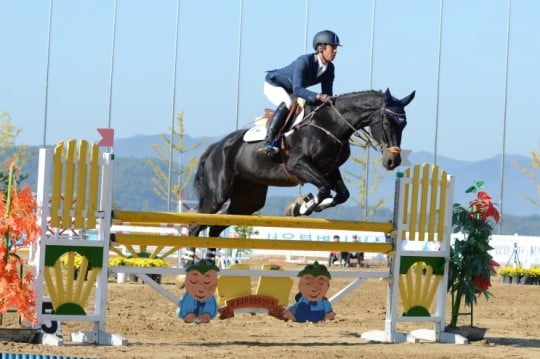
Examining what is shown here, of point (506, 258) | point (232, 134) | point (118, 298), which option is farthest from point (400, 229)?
point (506, 258)

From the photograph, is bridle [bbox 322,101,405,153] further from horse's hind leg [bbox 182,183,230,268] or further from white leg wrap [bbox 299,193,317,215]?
horse's hind leg [bbox 182,183,230,268]

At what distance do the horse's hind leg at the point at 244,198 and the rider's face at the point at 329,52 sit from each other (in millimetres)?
1464

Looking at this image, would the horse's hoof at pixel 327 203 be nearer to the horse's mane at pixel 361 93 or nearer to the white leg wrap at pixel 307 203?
the white leg wrap at pixel 307 203

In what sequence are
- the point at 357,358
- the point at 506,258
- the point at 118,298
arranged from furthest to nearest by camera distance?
the point at 506,258 → the point at 118,298 → the point at 357,358

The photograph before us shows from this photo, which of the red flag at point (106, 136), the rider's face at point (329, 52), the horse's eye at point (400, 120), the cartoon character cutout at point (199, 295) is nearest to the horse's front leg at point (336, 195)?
the horse's eye at point (400, 120)

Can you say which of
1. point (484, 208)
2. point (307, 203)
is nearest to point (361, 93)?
point (307, 203)

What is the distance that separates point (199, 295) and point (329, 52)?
7.27ft

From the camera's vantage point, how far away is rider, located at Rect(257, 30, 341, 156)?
945cm

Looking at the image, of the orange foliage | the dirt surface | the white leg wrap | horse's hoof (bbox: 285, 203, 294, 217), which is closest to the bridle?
the white leg wrap

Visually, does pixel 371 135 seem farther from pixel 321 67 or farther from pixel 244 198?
pixel 244 198

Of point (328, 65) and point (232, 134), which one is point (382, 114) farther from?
point (232, 134)

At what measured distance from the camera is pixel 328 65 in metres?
9.63

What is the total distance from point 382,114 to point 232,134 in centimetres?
184

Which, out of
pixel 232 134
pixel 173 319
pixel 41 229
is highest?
pixel 232 134
